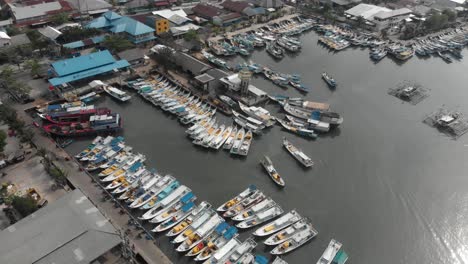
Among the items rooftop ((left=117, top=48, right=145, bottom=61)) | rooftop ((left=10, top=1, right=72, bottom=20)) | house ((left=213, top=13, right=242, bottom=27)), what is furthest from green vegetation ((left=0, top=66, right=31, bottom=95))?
house ((left=213, top=13, right=242, bottom=27))

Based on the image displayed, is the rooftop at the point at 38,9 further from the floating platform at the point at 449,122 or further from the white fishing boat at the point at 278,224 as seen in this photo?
the floating platform at the point at 449,122

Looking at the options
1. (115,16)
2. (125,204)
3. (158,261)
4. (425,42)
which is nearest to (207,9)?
(115,16)

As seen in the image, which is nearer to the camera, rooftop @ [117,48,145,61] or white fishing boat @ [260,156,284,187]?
white fishing boat @ [260,156,284,187]

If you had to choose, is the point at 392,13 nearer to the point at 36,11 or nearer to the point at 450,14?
the point at 450,14

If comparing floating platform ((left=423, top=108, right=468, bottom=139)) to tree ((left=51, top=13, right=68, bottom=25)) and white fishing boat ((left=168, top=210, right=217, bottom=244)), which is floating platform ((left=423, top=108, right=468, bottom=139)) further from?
tree ((left=51, top=13, right=68, bottom=25))

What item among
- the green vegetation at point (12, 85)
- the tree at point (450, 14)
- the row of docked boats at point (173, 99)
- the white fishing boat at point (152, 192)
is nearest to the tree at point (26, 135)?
the green vegetation at point (12, 85)

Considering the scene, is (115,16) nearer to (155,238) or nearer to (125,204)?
(125,204)
